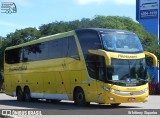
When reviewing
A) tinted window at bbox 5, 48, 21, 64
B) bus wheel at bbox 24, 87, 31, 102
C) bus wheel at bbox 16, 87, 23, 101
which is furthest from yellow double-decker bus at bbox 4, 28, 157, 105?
tinted window at bbox 5, 48, 21, 64

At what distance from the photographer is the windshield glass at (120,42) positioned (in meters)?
20.2

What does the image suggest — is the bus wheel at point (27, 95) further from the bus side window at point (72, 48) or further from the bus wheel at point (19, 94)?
the bus side window at point (72, 48)

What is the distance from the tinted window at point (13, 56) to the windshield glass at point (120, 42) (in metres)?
10.3

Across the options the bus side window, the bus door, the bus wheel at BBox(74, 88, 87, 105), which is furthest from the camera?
the bus side window

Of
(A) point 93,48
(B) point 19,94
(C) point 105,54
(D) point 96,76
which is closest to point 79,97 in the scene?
(D) point 96,76

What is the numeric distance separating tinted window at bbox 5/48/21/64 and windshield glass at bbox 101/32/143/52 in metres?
10.3

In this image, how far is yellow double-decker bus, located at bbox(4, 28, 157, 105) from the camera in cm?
1992

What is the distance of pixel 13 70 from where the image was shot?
3038 centimetres

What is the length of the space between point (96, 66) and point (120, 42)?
62.9 inches

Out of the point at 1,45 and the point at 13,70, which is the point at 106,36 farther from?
the point at 1,45

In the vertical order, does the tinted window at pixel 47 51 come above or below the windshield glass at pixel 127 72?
above

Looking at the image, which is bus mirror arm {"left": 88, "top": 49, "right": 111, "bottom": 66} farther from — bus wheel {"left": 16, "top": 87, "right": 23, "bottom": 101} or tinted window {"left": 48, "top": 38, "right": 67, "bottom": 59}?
bus wheel {"left": 16, "top": 87, "right": 23, "bottom": 101}

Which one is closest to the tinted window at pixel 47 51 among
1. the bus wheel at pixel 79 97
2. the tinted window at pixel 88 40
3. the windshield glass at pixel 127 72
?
the tinted window at pixel 88 40

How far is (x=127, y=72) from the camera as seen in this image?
20.2 meters
